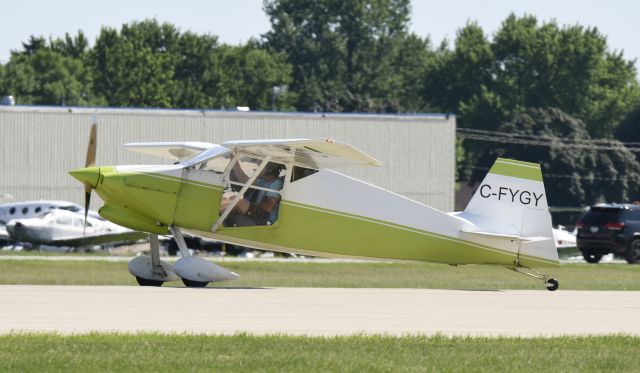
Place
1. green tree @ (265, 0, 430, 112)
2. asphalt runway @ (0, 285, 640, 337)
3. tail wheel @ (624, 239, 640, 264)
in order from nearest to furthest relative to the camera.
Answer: asphalt runway @ (0, 285, 640, 337) → tail wheel @ (624, 239, 640, 264) → green tree @ (265, 0, 430, 112)

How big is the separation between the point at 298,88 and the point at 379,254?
97862mm

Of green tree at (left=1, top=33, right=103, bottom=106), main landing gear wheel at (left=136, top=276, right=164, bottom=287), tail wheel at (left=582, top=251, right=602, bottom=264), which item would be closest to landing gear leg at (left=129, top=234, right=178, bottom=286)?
main landing gear wheel at (left=136, top=276, right=164, bottom=287)

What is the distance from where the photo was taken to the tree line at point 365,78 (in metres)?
99.6

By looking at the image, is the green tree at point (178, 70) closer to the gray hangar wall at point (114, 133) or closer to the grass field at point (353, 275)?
the gray hangar wall at point (114, 133)

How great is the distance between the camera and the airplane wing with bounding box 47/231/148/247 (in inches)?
1741

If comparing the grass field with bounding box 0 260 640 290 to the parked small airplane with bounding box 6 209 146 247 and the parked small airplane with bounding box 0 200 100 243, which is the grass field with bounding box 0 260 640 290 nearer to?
the parked small airplane with bounding box 6 209 146 247

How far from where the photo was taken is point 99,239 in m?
44.2

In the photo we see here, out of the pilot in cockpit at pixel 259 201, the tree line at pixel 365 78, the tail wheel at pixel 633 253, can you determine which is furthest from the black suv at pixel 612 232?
the tree line at pixel 365 78

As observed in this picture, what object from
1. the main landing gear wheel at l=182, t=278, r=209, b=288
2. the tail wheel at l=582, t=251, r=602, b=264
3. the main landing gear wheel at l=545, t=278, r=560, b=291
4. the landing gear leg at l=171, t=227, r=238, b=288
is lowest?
the tail wheel at l=582, t=251, r=602, b=264

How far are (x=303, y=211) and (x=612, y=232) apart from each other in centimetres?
1903

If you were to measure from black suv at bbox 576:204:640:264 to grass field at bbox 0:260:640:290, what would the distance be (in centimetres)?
232

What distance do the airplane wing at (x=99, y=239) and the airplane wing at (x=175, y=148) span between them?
67.7 ft

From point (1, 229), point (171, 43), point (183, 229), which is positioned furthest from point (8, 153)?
point (171, 43)

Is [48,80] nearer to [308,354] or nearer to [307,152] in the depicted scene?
[307,152]
